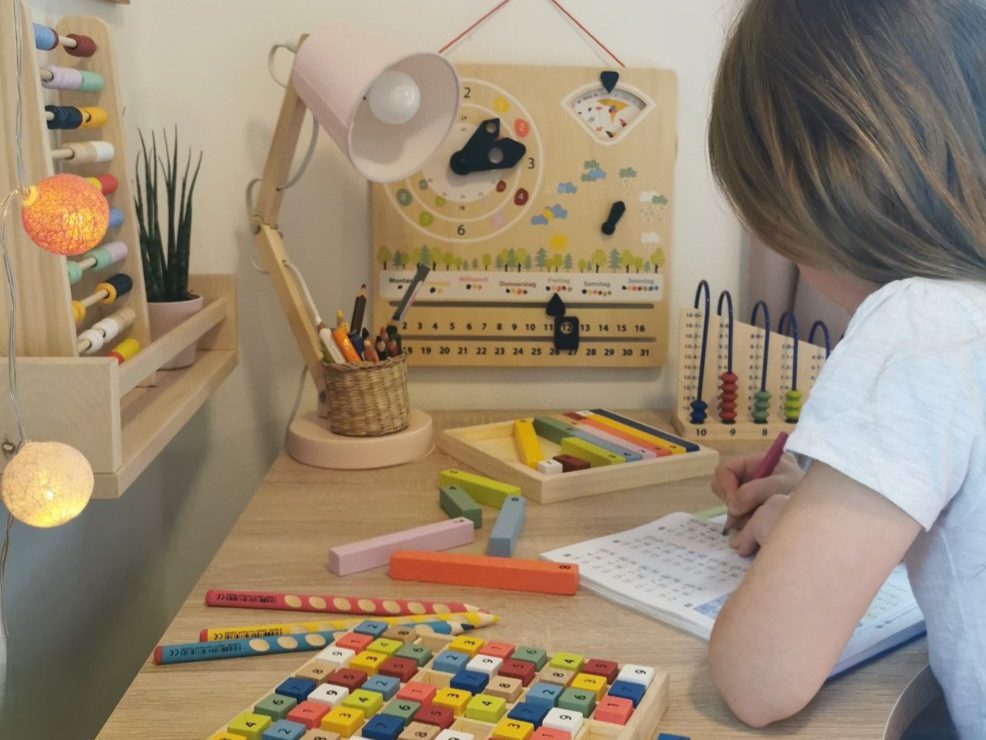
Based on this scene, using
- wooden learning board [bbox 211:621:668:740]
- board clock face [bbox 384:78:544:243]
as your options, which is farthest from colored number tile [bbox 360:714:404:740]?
board clock face [bbox 384:78:544:243]

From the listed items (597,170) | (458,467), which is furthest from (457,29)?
(458,467)

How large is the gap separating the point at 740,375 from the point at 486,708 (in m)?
0.85

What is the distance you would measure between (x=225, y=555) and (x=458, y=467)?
0.35 meters

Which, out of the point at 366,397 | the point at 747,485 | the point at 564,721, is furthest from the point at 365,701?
the point at 366,397

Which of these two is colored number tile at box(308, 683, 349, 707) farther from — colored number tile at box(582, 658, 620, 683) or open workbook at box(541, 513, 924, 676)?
open workbook at box(541, 513, 924, 676)

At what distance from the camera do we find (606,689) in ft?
2.36

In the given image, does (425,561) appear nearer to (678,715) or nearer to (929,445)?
(678,715)

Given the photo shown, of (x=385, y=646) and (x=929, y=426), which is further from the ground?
(x=929, y=426)

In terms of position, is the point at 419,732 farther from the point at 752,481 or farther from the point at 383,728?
the point at 752,481

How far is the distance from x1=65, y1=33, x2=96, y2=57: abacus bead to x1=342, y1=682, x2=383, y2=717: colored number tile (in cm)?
71

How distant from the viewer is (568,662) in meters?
0.75

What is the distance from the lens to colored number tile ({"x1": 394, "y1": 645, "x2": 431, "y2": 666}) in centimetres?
75

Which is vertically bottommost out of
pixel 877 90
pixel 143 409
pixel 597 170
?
pixel 143 409

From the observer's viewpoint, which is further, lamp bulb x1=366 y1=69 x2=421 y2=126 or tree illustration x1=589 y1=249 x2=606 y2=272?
tree illustration x1=589 y1=249 x2=606 y2=272
